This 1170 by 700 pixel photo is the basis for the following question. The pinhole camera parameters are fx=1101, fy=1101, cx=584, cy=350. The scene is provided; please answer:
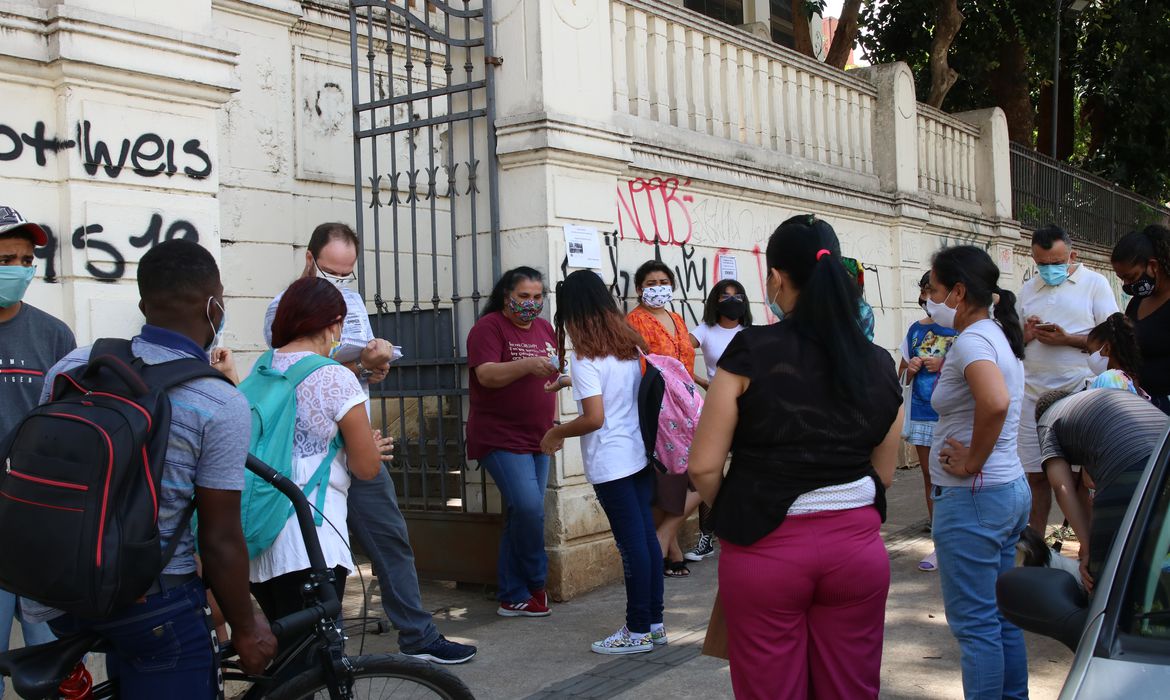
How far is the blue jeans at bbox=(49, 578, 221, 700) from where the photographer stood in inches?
102

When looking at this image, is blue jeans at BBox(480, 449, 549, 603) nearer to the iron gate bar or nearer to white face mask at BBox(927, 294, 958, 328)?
the iron gate bar

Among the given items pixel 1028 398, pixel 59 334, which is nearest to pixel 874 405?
pixel 59 334

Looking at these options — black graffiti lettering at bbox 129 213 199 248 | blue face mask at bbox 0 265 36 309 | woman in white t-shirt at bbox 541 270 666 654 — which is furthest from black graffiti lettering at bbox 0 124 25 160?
woman in white t-shirt at bbox 541 270 666 654

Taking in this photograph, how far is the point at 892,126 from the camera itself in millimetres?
10430

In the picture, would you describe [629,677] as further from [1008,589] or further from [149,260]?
[149,260]

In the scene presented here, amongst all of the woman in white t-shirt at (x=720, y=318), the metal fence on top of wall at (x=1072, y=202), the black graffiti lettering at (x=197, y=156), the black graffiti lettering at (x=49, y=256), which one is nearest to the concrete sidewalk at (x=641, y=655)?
the woman in white t-shirt at (x=720, y=318)

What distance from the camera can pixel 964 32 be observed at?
53.8ft

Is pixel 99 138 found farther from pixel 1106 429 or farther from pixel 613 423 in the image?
pixel 1106 429

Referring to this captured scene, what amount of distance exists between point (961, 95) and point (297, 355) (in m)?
16.5

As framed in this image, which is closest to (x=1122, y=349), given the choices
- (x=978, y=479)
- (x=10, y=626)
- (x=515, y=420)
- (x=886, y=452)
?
(x=978, y=479)

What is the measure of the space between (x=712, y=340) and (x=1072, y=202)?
11.2 m

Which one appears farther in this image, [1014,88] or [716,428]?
[1014,88]

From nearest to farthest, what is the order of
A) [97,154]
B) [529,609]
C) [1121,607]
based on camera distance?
[1121,607], [97,154], [529,609]

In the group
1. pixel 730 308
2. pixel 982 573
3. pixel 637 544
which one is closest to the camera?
pixel 982 573
